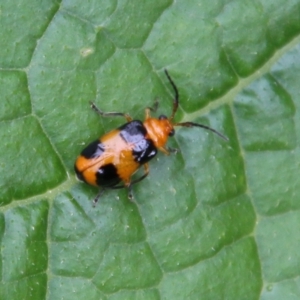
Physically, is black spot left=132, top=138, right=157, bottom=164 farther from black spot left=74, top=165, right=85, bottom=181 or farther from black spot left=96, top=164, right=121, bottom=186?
black spot left=74, top=165, right=85, bottom=181

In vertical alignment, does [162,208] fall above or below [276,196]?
above

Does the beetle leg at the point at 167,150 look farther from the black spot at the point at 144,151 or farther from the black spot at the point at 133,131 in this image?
the black spot at the point at 133,131

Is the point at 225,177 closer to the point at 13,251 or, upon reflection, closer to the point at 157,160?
the point at 157,160

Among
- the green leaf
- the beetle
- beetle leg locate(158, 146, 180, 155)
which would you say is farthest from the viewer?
beetle leg locate(158, 146, 180, 155)

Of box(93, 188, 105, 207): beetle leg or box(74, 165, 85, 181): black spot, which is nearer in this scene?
box(74, 165, 85, 181): black spot

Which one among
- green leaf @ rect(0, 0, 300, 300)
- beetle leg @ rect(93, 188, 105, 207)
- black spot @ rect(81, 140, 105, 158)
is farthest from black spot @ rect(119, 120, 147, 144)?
beetle leg @ rect(93, 188, 105, 207)

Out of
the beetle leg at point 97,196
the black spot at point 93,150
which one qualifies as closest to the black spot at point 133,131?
the black spot at point 93,150

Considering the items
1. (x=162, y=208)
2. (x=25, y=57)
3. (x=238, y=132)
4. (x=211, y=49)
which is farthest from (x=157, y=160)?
(x=25, y=57)

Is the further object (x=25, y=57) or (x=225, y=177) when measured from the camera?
(x=225, y=177)
